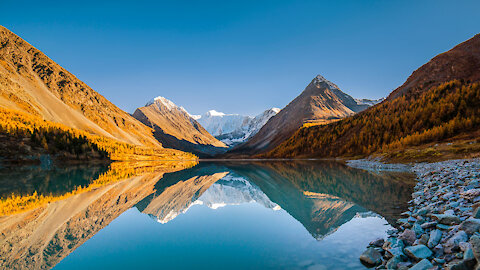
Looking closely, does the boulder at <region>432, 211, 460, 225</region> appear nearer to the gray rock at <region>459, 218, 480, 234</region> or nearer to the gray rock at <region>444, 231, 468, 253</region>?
the gray rock at <region>459, 218, 480, 234</region>

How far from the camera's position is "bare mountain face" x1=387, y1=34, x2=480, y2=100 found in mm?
122150

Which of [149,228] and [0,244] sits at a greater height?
[0,244]

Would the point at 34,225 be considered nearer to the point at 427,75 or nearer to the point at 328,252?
the point at 328,252

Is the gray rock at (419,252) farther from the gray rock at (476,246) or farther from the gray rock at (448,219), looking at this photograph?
the gray rock at (448,219)

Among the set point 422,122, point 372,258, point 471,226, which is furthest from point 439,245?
point 422,122

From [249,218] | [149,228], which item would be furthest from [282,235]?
[149,228]

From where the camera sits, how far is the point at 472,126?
68.4 m

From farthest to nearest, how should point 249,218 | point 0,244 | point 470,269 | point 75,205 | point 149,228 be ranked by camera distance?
point 75,205 < point 249,218 < point 149,228 < point 0,244 < point 470,269

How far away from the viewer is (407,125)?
96.7 m

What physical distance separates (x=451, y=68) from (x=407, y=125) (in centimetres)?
6864

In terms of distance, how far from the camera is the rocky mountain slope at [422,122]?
70.2 m

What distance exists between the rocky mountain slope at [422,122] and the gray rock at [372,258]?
53.5 meters

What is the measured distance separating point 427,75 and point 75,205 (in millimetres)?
178118

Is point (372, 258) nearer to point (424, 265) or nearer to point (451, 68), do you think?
point (424, 265)
